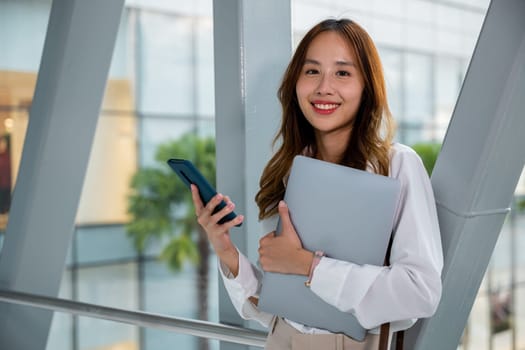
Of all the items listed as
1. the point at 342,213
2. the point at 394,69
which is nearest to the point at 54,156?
the point at 342,213

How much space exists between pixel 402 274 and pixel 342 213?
19 centimetres

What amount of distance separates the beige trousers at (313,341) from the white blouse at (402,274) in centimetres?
6

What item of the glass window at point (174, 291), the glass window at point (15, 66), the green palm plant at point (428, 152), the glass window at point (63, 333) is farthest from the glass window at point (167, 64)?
the green palm plant at point (428, 152)

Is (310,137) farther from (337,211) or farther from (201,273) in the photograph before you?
(201,273)

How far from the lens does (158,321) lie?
100 inches

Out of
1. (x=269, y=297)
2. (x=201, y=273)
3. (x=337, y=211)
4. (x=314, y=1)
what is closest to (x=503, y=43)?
(x=337, y=211)

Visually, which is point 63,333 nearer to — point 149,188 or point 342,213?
point 149,188

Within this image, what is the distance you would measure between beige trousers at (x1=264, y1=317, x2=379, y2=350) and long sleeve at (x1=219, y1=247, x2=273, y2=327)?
4.7 inches

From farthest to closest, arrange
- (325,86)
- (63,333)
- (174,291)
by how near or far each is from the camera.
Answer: (174,291), (63,333), (325,86)

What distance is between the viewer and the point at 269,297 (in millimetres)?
1692

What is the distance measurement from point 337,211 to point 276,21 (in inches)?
47.4

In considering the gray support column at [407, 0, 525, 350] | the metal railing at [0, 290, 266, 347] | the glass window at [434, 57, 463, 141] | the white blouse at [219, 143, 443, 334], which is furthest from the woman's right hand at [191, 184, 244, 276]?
the glass window at [434, 57, 463, 141]

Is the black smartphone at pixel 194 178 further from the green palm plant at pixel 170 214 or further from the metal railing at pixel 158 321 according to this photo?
the green palm plant at pixel 170 214

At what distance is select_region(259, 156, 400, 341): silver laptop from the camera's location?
1.56 metres
